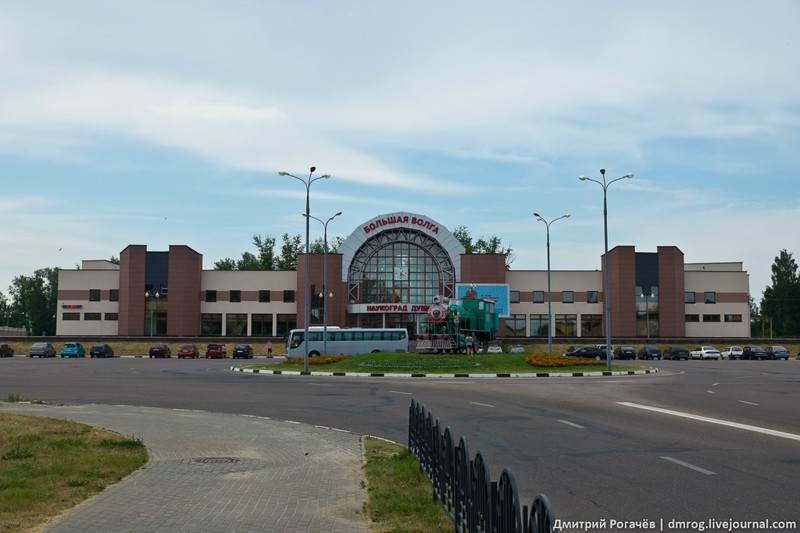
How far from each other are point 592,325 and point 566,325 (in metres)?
2.86

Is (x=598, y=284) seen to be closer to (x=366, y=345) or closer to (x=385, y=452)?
(x=366, y=345)

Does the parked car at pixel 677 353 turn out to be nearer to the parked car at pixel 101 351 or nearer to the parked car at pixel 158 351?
the parked car at pixel 158 351

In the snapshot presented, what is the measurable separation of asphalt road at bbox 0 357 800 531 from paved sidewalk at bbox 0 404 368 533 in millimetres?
2116

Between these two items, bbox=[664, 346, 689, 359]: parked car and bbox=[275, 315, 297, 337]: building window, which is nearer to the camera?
bbox=[664, 346, 689, 359]: parked car

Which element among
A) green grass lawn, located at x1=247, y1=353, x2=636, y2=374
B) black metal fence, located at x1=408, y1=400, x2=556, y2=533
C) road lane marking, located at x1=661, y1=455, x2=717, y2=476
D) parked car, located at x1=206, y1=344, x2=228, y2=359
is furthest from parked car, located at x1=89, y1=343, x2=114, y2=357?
road lane marking, located at x1=661, y1=455, x2=717, y2=476

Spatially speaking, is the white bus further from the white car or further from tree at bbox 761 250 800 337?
tree at bbox 761 250 800 337

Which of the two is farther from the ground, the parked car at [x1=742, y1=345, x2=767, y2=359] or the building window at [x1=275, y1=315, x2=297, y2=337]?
the building window at [x1=275, y1=315, x2=297, y2=337]

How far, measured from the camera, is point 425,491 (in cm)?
877

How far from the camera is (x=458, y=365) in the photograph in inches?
1542

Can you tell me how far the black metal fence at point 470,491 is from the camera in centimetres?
451

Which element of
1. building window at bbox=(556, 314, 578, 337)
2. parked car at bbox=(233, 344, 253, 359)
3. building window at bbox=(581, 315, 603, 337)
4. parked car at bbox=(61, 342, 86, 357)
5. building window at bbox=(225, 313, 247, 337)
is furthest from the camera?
building window at bbox=(225, 313, 247, 337)

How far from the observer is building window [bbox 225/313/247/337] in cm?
8306

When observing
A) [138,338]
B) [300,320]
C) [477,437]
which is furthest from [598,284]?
[477,437]

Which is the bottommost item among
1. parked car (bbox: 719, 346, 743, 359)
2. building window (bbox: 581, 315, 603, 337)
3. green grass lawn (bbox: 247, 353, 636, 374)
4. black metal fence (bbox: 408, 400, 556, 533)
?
parked car (bbox: 719, 346, 743, 359)
